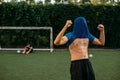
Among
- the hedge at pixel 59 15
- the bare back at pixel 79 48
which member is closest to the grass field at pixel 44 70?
the bare back at pixel 79 48

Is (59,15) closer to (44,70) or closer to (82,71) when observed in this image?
(44,70)

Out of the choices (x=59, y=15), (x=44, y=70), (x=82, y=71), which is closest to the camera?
(x=82, y=71)

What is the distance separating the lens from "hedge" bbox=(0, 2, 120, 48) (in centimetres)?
2569

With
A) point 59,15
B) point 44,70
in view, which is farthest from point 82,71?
point 59,15

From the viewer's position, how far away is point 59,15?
85.8 feet

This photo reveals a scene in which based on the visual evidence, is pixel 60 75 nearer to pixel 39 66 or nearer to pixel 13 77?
pixel 13 77

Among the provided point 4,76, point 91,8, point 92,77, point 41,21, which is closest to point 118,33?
point 91,8

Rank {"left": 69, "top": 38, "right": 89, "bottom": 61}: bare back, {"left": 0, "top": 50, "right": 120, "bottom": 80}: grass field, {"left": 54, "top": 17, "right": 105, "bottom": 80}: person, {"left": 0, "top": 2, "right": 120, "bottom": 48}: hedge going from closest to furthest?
{"left": 54, "top": 17, "right": 105, "bottom": 80}: person → {"left": 69, "top": 38, "right": 89, "bottom": 61}: bare back → {"left": 0, "top": 50, "right": 120, "bottom": 80}: grass field → {"left": 0, "top": 2, "right": 120, "bottom": 48}: hedge

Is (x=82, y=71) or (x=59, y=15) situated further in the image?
(x=59, y=15)

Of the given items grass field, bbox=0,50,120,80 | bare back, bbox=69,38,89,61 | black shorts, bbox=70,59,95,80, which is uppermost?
bare back, bbox=69,38,89,61

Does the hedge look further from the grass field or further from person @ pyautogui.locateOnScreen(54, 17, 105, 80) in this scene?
person @ pyautogui.locateOnScreen(54, 17, 105, 80)

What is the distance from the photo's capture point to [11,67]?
49.3 ft

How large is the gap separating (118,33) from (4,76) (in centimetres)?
1517

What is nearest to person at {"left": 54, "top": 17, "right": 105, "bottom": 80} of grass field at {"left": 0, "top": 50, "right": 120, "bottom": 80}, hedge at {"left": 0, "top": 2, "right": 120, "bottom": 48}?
grass field at {"left": 0, "top": 50, "right": 120, "bottom": 80}
